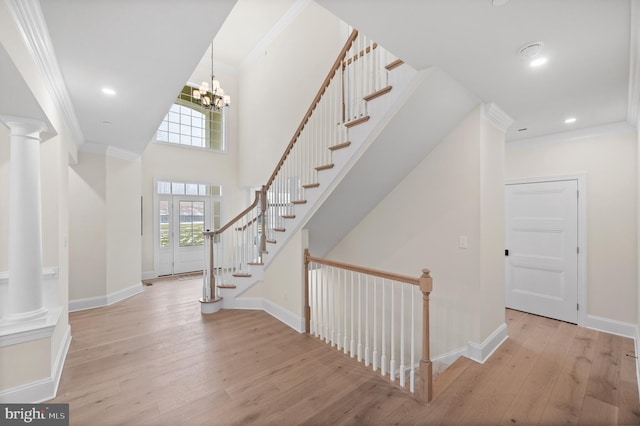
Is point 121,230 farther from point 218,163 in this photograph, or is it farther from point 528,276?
point 528,276

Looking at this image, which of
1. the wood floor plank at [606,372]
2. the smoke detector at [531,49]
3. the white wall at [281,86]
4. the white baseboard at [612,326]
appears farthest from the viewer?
the white wall at [281,86]

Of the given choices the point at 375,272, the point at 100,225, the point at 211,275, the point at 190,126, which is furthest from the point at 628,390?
the point at 190,126

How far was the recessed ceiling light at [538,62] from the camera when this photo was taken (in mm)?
1973

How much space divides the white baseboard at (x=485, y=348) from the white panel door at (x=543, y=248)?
4.61 ft

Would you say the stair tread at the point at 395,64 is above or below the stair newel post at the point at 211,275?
above

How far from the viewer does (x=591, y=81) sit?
7.47ft

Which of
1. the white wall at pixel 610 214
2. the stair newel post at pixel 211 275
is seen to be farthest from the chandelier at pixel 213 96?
the white wall at pixel 610 214

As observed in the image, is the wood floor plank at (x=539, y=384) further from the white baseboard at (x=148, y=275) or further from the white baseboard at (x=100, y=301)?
the white baseboard at (x=148, y=275)

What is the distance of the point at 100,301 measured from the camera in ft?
14.1

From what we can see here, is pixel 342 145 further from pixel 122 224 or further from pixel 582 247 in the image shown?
pixel 122 224

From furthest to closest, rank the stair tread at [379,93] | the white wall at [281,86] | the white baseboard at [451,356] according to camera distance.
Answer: the white wall at [281,86]
the white baseboard at [451,356]
the stair tread at [379,93]

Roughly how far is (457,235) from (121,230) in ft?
17.5

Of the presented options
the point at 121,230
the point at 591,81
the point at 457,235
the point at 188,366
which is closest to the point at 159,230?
the point at 121,230

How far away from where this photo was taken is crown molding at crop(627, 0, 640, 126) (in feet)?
5.00
